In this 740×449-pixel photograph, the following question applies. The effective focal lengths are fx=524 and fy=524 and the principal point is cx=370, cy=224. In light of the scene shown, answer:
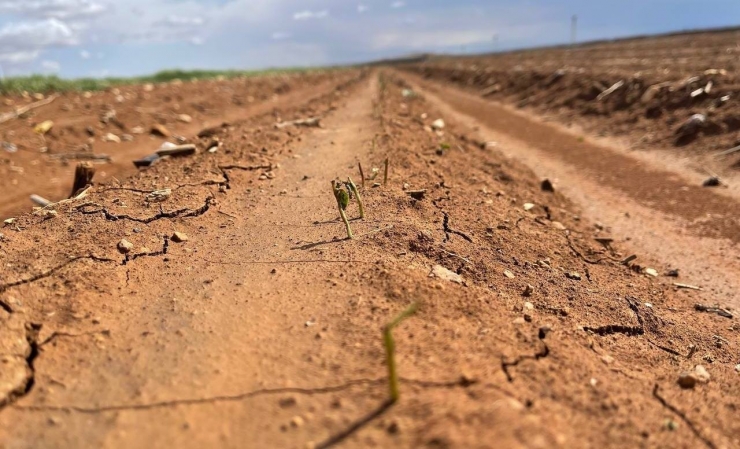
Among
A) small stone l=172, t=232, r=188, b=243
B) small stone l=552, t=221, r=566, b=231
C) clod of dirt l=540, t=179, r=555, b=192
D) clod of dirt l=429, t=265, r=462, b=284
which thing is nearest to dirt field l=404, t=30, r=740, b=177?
clod of dirt l=540, t=179, r=555, b=192

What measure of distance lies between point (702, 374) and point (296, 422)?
1.89 metres

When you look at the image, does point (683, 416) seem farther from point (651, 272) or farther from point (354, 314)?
point (651, 272)

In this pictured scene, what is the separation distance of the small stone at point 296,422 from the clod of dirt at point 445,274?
1.14 m

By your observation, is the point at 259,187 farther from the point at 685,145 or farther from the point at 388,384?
the point at 685,145

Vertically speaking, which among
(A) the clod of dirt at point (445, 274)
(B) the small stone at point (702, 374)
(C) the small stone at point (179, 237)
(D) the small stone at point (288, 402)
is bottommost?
(B) the small stone at point (702, 374)

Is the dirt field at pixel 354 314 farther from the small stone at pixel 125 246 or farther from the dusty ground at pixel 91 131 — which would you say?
the dusty ground at pixel 91 131

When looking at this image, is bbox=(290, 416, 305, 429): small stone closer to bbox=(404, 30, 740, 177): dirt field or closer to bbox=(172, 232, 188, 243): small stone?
bbox=(172, 232, 188, 243): small stone

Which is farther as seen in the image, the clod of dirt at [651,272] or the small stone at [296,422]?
the clod of dirt at [651,272]

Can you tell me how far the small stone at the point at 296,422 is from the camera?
157 cm

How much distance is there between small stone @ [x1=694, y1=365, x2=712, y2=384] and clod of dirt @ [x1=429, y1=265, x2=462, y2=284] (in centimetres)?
110

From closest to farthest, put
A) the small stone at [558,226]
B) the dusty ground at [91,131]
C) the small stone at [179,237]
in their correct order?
1. the small stone at [179,237]
2. the small stone at [558,226]
3. the dusty ground at [91,131]

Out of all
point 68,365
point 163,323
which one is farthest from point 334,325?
point 68,365

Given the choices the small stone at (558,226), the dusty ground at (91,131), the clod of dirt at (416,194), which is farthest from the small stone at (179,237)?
the small stone at (558,226)

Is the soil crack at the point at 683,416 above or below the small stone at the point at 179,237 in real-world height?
below
